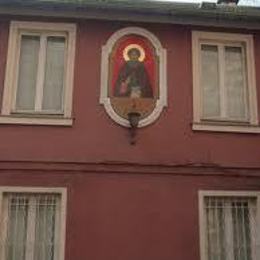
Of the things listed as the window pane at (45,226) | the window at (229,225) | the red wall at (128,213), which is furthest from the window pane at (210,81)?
the window pane at (45,226)

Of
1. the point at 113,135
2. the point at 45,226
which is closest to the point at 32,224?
the point at 45,226

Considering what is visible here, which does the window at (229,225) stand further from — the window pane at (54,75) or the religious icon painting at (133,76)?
the window pane at (54,75)

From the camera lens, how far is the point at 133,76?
1203cm

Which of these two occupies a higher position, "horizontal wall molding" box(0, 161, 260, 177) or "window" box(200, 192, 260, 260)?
"horizontal wall molding" box(0, 161, 260, 177)

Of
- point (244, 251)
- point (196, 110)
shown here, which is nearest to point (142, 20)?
point (196, 110)

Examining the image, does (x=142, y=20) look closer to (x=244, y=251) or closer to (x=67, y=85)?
(x=67, y=85)

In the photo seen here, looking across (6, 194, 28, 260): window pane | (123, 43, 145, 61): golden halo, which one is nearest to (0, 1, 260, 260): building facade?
(6, 194, 28, 260): window pane

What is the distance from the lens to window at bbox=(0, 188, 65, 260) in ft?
35.8

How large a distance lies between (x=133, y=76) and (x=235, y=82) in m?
2.02

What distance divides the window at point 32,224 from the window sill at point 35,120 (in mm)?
1226

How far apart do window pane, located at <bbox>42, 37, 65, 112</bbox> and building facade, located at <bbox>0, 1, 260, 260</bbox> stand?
19mm

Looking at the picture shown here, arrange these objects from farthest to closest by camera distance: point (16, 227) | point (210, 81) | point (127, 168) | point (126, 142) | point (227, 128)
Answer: point (210, 81) < point (227, 128) < point (126, 142) < point (127, 168) < point (16, 227)

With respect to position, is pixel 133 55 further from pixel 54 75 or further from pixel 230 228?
pixel 230 228

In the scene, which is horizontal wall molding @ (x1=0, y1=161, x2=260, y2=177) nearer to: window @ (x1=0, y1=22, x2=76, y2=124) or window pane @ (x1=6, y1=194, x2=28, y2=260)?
window pane @ (x1=6, y1=194, x2=28, y2=260)
